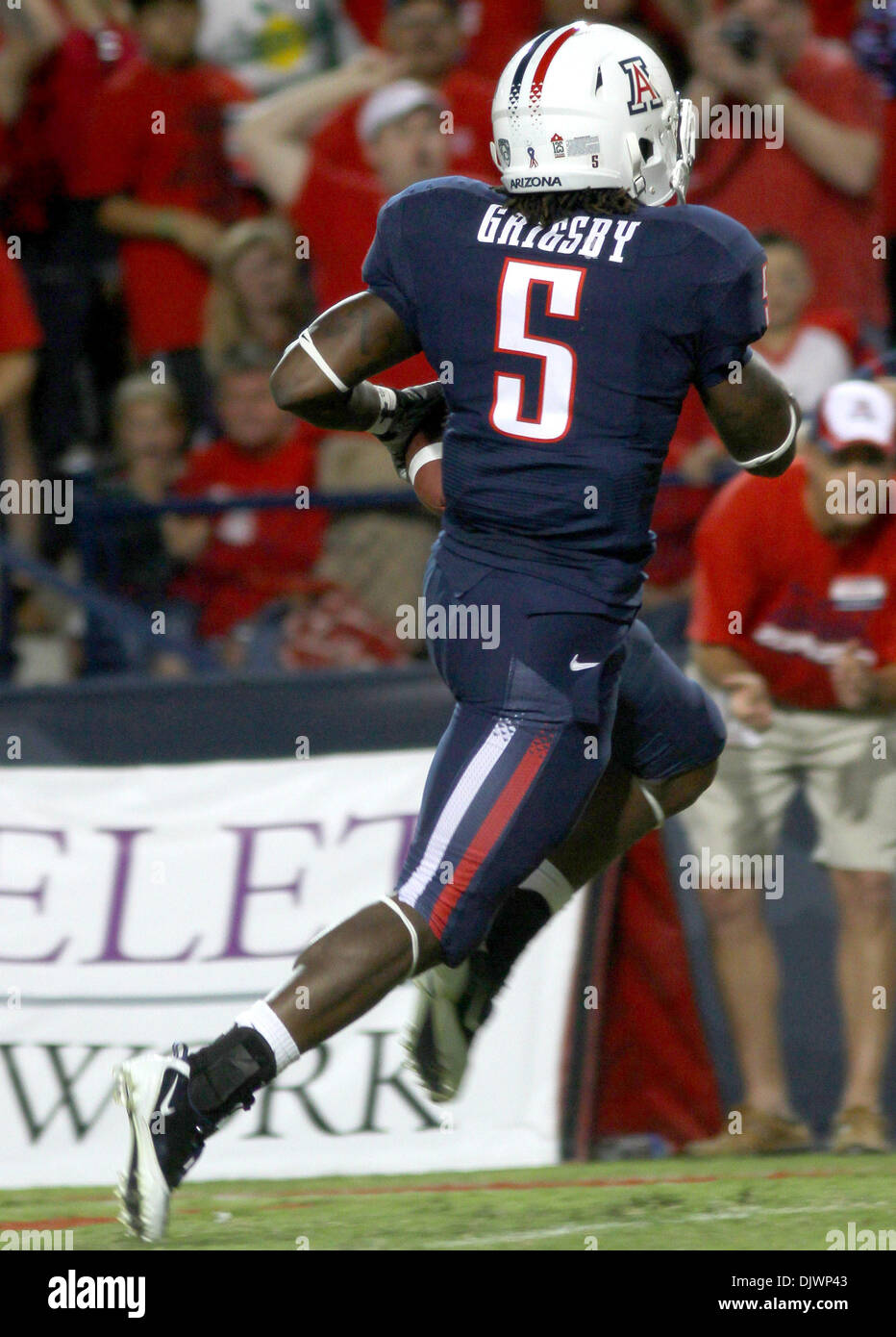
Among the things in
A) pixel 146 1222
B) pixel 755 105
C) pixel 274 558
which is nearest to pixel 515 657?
pixel 146 1222

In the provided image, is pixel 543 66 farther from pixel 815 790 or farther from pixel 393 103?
pixel 393 103

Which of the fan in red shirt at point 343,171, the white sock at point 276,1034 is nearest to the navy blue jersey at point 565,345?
the white sock at point 276,1034

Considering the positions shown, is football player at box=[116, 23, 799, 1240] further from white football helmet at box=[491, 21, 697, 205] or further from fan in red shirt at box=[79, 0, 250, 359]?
fan in red shirt at box=[79, 0, 250, 359]

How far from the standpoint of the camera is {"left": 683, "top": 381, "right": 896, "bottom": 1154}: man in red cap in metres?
5.53

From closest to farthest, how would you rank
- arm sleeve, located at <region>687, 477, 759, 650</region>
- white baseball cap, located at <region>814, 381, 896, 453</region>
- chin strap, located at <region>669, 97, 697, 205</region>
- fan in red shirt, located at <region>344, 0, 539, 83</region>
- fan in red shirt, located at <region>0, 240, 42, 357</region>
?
chin strap, located at <region>669, 97, 697, 205</region> < white baseball cap, located at <region>814, 381, 896, 453</region> < arm sleeve, located at <region>687, 477, 759, 650</region> < fan in red shirt, located at <region>0, 240, 42, 357</region> < fan in red shirt, located at <region>344, 0, 539, 83</region>

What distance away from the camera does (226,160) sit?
23.9 feet

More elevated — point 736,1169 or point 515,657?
point 515,657

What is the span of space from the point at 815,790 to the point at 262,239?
2617 mm

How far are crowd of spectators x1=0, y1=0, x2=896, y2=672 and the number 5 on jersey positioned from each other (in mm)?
2428

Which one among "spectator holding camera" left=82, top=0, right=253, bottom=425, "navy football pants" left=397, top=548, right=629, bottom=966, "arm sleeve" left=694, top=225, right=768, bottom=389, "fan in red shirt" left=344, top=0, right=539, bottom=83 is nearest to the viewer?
"arm sleeve" left=694, top=225, right=768, bottom=389

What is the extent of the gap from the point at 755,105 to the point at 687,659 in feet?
6.67

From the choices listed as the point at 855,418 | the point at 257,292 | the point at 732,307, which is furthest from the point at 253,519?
the point at 732,307

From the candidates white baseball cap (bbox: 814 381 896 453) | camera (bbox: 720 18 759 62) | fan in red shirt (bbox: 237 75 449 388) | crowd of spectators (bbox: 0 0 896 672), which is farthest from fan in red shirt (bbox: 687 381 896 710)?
camera (bbox: 720 18 759 62)

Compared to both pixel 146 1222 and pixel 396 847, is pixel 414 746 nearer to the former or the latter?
pixel 396 847
